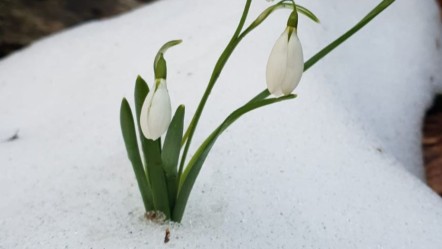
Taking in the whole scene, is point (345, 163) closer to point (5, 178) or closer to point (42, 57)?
point (5, 178)

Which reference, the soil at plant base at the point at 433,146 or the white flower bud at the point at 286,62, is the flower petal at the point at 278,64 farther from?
the soil at plant base at the point at 433,146

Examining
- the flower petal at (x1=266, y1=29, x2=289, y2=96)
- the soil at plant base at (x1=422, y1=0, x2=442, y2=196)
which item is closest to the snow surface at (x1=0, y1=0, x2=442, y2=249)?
the soil at plant base at (x1=422, y1=0, x2=442, y2=196)

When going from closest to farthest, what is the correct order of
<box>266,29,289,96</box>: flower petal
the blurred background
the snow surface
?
<box>266,29,289,96</box>: flower petal → the snow surface → the blurred background

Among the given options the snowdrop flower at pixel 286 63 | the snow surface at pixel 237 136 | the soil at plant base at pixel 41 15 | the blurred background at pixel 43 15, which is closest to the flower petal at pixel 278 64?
the snowdrop flower at pixel 286 63

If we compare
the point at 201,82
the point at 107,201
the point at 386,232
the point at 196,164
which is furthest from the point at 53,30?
the point at 386,232

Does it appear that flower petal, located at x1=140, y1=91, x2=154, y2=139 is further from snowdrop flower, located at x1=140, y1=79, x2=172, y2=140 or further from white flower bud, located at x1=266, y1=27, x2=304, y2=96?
white flower bud, located at x1=266, y1=27, x2=304, y2=96

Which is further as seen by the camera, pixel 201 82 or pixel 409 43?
pixel 409 43
